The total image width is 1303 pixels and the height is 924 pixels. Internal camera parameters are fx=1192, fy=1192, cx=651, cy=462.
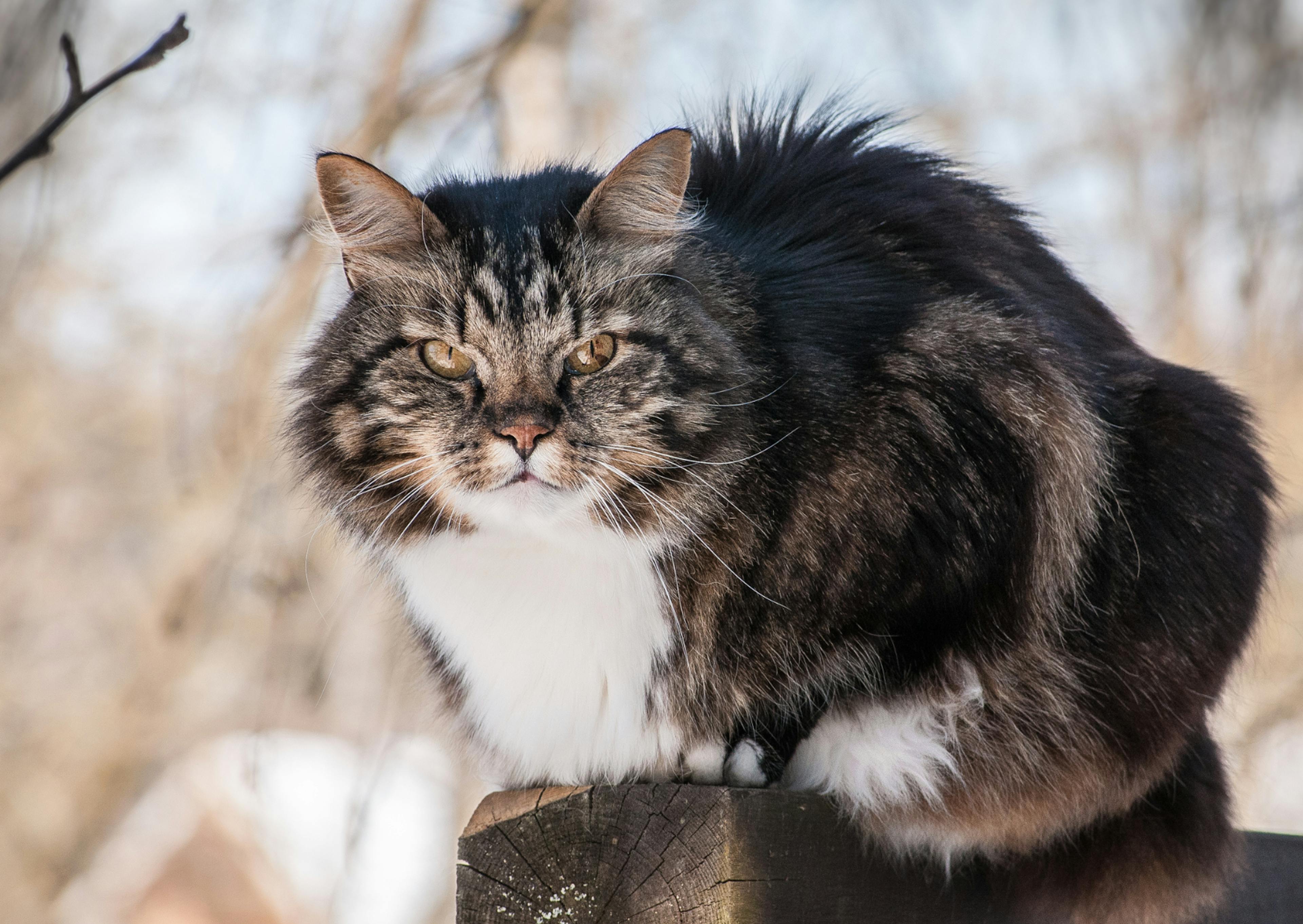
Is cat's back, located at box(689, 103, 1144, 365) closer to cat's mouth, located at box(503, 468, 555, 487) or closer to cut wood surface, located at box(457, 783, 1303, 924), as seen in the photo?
cat's mouth, located at box(503, 468, 555, 487)

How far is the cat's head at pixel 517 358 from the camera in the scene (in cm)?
162

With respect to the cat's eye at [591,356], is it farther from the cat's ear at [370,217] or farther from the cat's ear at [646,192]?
the cat's ear at [370,217]

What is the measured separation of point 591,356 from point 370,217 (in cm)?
40

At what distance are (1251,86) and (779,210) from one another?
2.20 m

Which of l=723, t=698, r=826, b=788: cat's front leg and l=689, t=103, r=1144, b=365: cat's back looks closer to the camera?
l=723, t=698, r=826, b=788: cat's front leg

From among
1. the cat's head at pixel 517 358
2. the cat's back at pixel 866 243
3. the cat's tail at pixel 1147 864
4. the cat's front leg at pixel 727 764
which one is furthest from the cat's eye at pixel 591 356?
the cat's tail at pixel 1147 864

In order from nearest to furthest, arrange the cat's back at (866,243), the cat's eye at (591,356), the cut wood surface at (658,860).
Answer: the cut wood surface at (658,860) < the cat's eye at (591,356) < the cat's back at (866,243)

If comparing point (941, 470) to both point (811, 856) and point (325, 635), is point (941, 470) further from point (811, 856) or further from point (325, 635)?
point (325, 635)

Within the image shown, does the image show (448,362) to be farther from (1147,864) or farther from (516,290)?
(1147,864)

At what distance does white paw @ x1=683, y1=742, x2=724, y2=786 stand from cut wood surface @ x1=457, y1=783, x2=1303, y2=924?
0.61 ft

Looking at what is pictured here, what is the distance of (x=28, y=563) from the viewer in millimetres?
4023

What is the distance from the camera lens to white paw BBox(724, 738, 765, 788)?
171 cm

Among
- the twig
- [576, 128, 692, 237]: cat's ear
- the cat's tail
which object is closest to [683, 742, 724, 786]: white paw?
the cat's tail

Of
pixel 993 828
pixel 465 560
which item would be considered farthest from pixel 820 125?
pixel 993 828
